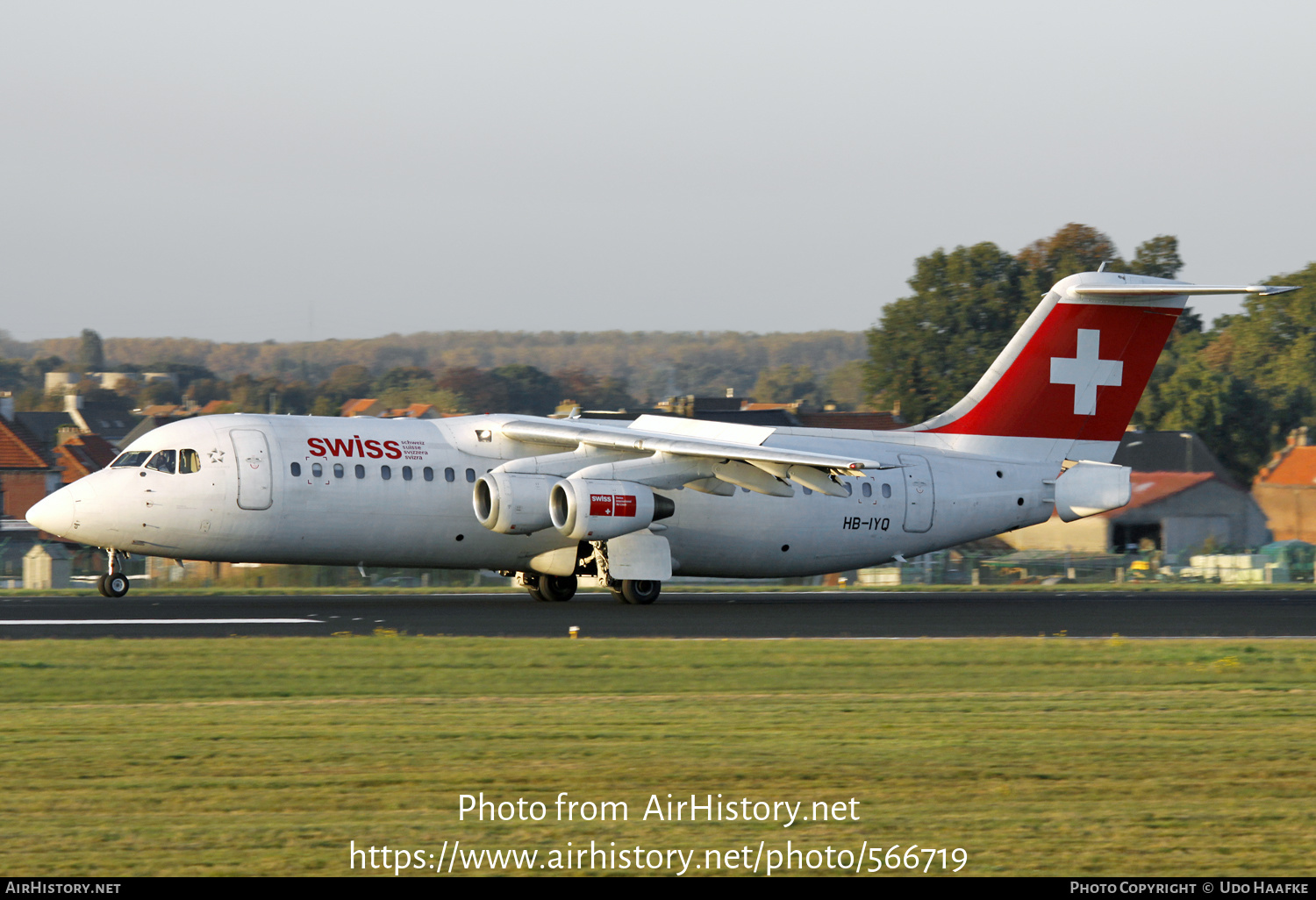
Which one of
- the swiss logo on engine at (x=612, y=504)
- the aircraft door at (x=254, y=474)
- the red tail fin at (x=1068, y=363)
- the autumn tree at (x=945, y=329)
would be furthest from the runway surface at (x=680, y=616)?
the autumn tree at (x=945, y=329)

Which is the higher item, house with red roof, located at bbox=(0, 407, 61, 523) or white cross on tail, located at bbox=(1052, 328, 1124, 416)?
white cross on tail, located at bbox=(1052, 328, 1124, 416)

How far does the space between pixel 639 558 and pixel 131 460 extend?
327 inches

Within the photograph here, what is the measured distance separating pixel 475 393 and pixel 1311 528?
40.1m

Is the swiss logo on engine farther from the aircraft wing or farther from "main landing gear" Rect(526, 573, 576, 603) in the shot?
"main landing gear" Rect(526, 573, 576, 603)

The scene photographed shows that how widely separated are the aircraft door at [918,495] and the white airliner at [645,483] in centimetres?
4

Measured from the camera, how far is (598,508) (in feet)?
80.3

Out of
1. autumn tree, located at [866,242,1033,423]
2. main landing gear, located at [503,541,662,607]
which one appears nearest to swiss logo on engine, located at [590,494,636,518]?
main landing gear, located at [503,541,662,607]

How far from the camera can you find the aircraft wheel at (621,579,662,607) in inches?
1027

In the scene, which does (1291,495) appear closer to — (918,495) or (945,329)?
(945,329)

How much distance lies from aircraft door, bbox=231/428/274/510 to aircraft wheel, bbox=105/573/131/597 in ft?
8.49

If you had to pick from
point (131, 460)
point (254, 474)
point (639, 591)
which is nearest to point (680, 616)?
point (639, 591)

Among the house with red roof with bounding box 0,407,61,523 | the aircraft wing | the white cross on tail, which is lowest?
the house with red roof with bounding box 0,407,61,523

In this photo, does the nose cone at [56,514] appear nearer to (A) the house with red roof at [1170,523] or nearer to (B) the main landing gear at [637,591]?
(B) the main landing gear at [637,591]

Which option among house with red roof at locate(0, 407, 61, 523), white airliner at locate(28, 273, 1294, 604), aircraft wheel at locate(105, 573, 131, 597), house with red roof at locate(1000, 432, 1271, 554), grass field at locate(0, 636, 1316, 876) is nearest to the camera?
grass field at locate(0, 636, 1316, 876)
